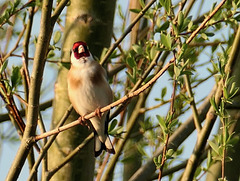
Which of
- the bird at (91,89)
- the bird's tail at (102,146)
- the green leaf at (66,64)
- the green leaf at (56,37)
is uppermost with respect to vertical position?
the green leaf at (56,37)

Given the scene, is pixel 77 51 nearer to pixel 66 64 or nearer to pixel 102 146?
Result: pixel 66 64

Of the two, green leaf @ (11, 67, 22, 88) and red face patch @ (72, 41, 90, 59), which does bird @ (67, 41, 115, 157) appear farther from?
green leaf @ (11, 67, 22, 88)

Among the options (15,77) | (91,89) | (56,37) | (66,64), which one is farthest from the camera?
(91,89)

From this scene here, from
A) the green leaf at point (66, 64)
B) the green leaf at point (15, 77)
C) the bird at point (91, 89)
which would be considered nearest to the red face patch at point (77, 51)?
the bird at point (91, 89)

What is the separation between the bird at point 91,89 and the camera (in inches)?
132

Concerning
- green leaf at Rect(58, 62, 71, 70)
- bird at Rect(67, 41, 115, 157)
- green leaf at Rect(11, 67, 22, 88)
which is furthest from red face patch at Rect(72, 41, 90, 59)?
green leaf at Rect(11, 67, 22, 88)

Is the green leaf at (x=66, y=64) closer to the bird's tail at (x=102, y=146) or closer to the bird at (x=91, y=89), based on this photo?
the bird at (x=91, y=89)

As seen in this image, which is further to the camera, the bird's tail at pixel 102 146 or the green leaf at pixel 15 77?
the bird's tail at pixel 102 146

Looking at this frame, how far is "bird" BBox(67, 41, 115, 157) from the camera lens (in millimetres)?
3354

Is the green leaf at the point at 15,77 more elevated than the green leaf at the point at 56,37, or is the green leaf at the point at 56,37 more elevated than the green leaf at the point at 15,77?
the green leaf at the point at 56,37

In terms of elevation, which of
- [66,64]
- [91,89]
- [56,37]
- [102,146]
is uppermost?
[56,37]

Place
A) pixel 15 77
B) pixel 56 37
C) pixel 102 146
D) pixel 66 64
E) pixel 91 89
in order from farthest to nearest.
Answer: pixel 91 89, pixel 102 146, pixel 66 64, pixel 56 37, pixel 15 77

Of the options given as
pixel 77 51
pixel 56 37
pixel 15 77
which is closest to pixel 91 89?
pixel 77 51

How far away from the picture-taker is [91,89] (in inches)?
139
